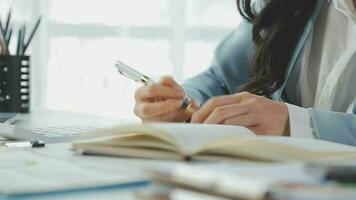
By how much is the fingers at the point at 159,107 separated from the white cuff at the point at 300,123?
0.18 m

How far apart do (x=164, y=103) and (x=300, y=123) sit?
0.71 feet

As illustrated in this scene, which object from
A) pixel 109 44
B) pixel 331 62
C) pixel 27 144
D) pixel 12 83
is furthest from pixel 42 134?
pixel 109 44

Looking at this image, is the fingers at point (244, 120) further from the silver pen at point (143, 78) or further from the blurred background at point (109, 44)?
the blurred background at point (109, 44)

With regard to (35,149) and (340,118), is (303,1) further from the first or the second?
(35,149)

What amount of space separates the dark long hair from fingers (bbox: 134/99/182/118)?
32cm

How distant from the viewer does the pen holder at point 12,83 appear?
60.1 inches

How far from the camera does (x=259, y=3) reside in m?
1.54

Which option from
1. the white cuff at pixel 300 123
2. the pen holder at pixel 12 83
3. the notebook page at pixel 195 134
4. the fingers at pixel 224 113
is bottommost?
the pen holder at pixel 12 83

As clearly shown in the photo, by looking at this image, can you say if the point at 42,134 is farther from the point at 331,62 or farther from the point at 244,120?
the point at 331,62

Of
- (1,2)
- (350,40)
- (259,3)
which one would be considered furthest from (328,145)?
(1,2)

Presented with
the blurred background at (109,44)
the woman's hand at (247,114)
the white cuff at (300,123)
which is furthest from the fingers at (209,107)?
the blurred background at (109,44)

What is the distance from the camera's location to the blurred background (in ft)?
7.64

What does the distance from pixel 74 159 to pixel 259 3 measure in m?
0.88

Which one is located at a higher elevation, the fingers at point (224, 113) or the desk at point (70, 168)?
the fingers at point (224, 113)
